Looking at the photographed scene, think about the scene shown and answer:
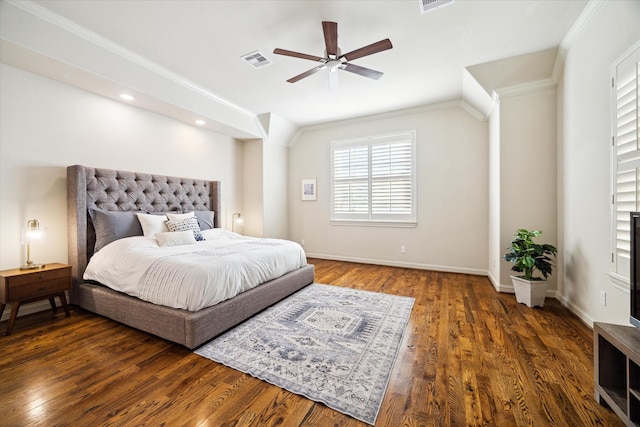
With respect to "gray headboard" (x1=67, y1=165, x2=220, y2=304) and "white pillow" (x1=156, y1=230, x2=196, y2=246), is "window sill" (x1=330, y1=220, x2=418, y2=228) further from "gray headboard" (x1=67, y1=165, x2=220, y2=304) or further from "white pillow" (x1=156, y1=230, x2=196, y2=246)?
"white pillow" (x1=156, y1=230, x2=196, y2=246)

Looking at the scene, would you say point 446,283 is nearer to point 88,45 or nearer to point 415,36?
point 415,36

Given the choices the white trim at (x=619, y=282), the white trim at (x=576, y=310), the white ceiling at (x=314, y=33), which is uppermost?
the white ceiling at (x=314, y=33)

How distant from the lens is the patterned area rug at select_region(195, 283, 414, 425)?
1.59 metres

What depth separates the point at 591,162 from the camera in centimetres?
236

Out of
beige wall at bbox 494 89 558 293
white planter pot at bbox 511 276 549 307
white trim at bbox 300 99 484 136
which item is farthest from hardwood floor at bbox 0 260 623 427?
white trim at bbox 300 99 484 136

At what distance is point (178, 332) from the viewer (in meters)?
2.05

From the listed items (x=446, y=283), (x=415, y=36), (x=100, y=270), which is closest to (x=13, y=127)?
(x=100, y=270)

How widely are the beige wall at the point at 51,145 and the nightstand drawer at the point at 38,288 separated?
522 mm

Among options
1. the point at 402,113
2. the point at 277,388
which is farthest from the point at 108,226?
the point at 402,113

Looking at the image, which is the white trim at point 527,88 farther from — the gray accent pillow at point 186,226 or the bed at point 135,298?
the gray accent pillow at point 186,226

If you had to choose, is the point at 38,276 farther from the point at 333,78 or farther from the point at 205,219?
the point at 333,78

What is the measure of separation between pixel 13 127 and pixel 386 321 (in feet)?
13.6

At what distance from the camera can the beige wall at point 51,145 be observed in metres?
2.56

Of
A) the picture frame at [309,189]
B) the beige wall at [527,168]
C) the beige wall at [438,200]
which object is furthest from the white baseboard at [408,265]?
the picture frame at [309,189]
